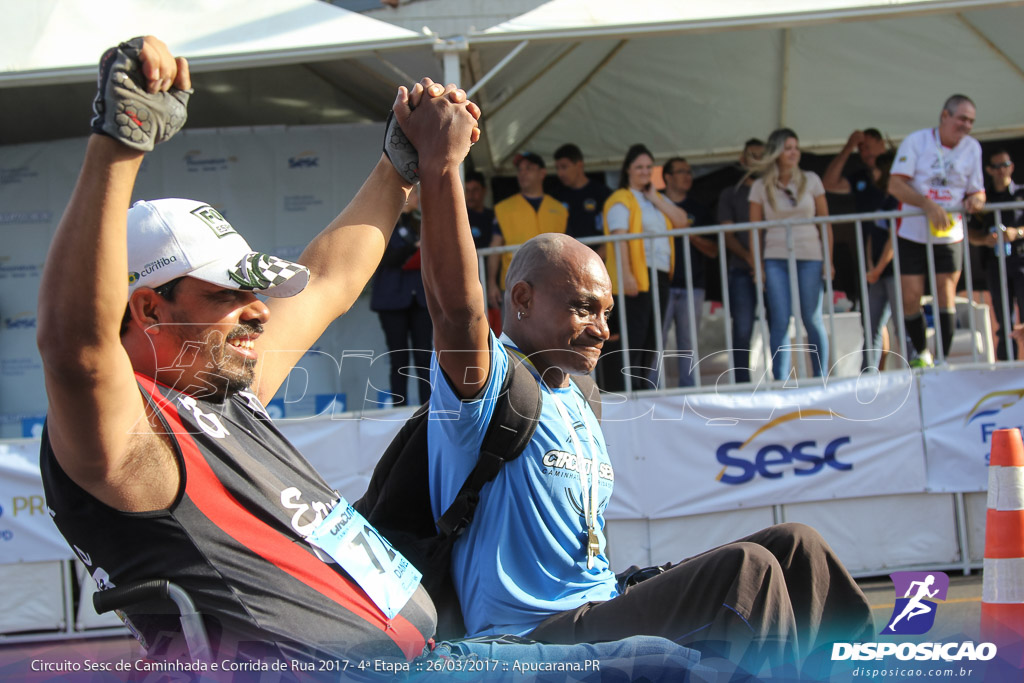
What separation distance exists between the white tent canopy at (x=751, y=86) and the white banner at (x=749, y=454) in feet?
10.7

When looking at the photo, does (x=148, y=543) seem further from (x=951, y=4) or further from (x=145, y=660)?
(x=951, y=4)

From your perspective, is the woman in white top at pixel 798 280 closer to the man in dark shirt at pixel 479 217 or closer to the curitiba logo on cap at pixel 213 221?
the man in dark shirt at pixel 479 217

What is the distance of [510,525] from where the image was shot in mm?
2322

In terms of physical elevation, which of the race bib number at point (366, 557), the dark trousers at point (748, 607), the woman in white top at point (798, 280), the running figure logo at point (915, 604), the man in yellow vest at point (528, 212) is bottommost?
the running figure logo at point (915, 604)

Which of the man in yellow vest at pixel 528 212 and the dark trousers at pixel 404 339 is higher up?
the man in yellow vest at pixel 528 212

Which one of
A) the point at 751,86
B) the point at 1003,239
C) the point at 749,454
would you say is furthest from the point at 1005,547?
the point at 751,86

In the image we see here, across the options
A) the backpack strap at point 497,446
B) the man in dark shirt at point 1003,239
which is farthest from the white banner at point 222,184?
the backpack strap at point 497,446

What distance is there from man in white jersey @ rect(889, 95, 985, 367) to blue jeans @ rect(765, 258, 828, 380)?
0.64 meters

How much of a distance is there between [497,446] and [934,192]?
17.7 feet

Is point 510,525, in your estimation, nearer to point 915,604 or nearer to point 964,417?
point 915,604

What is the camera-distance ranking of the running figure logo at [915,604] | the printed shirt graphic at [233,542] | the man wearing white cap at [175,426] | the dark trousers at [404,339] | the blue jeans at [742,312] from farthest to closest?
1. the dark trousers at [404,339]
2. the blue jeans at [742,312]
3. the running figure logo at [915,604]
4. the printed shirt graphic at [233,542]
5. the man wearing white cap at [175,426]

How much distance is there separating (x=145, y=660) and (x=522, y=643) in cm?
77

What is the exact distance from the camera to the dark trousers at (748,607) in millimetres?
1915

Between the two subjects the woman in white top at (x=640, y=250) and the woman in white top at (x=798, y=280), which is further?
the woman in white top at (x=640, y=250)
